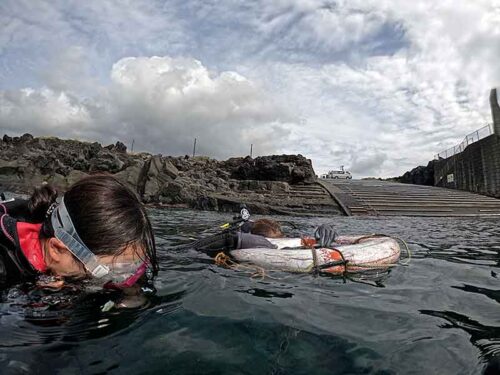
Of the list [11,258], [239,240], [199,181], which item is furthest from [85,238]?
[199,181]

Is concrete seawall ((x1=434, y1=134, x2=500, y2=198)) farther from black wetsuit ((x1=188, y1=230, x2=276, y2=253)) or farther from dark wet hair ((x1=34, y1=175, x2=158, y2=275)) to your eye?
dark wet hair ((x1=34, y1=175, x2=158, y2=275))

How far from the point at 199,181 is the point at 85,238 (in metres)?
19.9

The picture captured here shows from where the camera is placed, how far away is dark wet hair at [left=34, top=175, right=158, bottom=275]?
7.52ft

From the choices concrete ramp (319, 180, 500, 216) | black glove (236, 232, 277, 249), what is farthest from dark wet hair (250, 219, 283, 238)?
concrete ramp (319, 180, 500, 216)

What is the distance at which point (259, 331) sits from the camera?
8.02 ft

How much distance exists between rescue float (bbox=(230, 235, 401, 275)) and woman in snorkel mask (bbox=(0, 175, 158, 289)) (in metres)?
2.40

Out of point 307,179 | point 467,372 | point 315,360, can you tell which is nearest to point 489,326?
point 467,372

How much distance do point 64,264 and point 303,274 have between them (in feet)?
9.47

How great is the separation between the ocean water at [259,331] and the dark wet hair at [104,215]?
0.53 m

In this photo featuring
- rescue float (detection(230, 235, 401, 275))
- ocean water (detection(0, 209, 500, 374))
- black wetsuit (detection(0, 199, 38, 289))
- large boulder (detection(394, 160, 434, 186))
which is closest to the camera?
ocean water (detection(0, 209, 500, 374))

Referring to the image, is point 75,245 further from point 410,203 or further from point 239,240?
point 410,203

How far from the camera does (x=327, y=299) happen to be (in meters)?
3.38

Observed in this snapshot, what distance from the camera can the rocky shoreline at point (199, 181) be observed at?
1781 cm

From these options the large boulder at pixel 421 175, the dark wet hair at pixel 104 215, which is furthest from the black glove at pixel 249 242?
the large boulder at pixel 421 175
